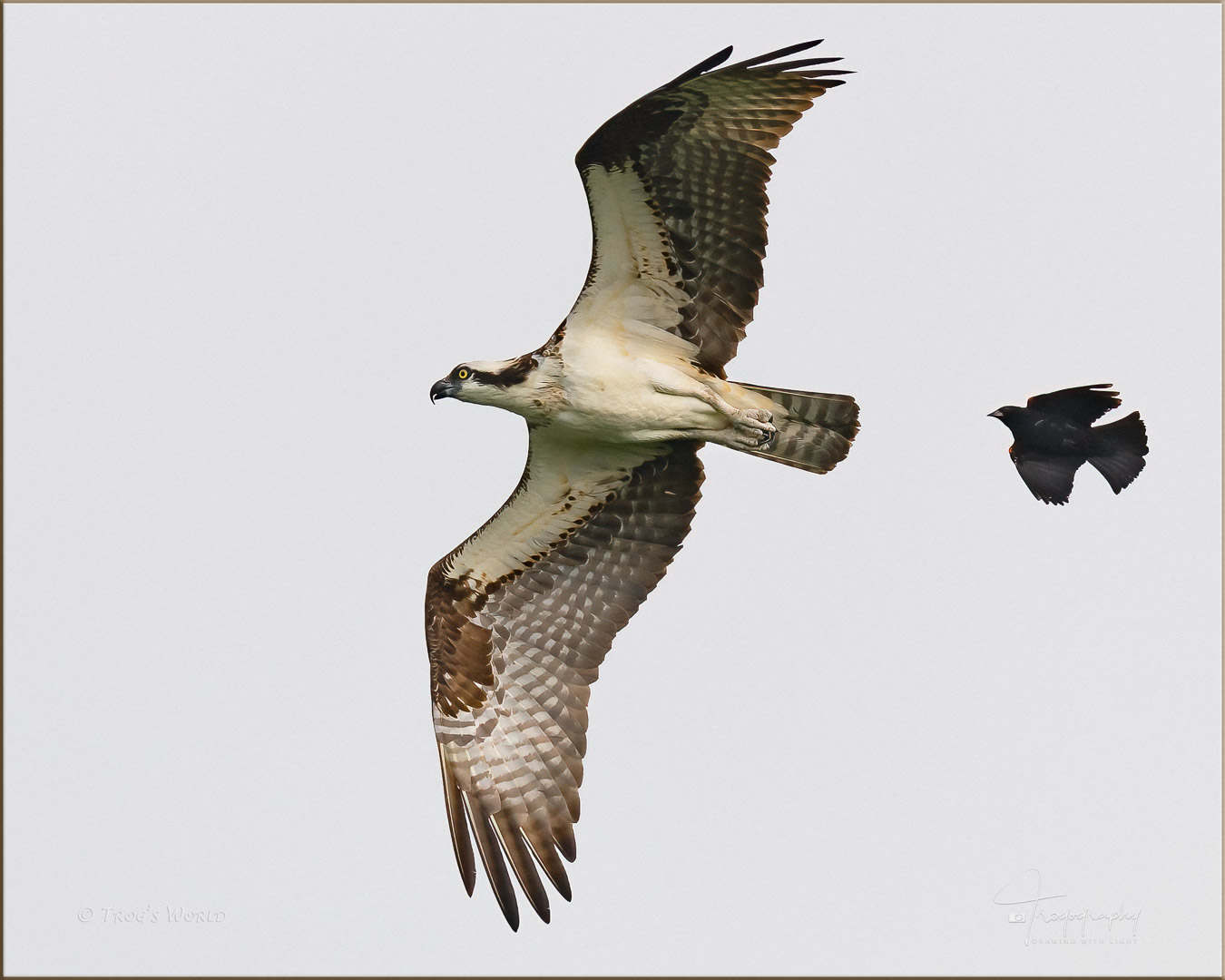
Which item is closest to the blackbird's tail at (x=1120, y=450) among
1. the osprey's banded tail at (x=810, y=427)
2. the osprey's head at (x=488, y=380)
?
the osprey's banded tail at (x=810, y=427)

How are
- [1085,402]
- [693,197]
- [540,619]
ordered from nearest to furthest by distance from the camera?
[693,197], [1085,402], [540,619]

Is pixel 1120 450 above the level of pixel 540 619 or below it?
above

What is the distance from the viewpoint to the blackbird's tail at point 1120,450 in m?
10.6

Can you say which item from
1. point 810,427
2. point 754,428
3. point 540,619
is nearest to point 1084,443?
point 810,427

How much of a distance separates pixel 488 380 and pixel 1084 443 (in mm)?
4307

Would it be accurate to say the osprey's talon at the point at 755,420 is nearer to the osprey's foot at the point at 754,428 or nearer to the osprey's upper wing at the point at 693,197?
the osprey's foot at the point at 754,428

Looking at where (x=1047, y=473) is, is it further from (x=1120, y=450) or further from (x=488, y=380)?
(x=488, y=380)

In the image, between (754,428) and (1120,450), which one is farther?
(1120,450)

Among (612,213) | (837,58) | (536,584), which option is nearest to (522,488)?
(536,584)

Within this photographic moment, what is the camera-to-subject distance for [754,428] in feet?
33.7

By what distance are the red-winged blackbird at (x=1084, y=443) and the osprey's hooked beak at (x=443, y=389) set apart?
417 cm

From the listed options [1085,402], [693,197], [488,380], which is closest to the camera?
[693,197]

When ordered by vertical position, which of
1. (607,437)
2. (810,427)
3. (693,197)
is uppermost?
(693,197)

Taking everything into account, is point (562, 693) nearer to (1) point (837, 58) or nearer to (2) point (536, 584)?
(2) point (536, 584)
